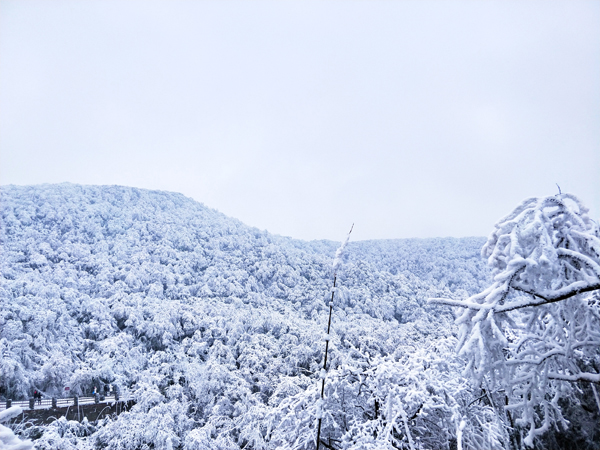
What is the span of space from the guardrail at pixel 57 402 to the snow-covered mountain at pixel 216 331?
0.70 metres

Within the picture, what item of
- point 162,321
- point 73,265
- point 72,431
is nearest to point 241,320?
point 162,321

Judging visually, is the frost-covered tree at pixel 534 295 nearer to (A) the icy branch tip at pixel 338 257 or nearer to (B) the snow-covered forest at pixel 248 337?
(B) the snow-covered forest at pixel 248 337

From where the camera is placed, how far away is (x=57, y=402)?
16.3 m

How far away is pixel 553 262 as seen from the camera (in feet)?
7.58

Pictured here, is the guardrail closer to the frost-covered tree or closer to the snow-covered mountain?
the snow-covered mountain

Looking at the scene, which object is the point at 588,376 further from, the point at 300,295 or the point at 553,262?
the point at 300,295

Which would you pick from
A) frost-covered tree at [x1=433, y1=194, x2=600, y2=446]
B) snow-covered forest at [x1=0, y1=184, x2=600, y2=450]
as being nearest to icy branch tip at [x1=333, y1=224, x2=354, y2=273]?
snow-covered forest at [x1=0, y1=184, x2=600, y2=450]

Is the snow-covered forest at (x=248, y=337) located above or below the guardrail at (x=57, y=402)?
above

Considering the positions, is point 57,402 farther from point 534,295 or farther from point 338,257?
point 534,295

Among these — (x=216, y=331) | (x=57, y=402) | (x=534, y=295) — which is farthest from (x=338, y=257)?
(x=216, y=331)

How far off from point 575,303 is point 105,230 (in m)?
44.5

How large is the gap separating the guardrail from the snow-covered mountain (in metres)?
0.70

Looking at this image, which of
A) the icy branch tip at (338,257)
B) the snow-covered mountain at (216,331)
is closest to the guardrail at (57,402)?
the snow-covered mountain at (216,331)

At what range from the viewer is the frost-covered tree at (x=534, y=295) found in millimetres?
2307
